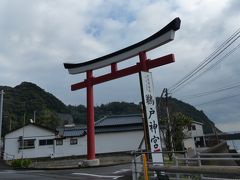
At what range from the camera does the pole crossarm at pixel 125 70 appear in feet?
48.3

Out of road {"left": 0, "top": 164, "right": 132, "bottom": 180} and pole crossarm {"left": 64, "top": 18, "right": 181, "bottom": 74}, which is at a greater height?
pole crossarm {"left": 64, "top": 18, "right": 181, "bottom": 74}

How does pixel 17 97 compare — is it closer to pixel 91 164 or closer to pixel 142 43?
pixel 91 164

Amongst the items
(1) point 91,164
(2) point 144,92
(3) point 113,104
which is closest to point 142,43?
(2) point 144,92

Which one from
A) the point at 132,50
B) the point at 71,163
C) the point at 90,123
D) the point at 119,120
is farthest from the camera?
the point at 119,120

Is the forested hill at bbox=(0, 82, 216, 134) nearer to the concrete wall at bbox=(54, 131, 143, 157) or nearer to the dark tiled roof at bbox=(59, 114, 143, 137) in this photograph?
the dark tiled roof at bbox=(59, 114, 143, 137)

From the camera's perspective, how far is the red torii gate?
48.4 ft

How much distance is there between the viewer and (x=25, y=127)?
128 feet

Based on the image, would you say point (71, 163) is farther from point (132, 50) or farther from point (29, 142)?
point (132, 50)

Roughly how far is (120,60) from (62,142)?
23.1m

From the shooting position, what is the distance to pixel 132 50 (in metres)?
17.0

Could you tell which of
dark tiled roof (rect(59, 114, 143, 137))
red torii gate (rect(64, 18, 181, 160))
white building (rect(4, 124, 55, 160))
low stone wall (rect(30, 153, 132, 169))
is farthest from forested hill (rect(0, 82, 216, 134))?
red torii gate (rect(64, 18, 181, 160))

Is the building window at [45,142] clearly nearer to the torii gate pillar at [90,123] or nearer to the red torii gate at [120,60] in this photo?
the red torii gate at [120,60]

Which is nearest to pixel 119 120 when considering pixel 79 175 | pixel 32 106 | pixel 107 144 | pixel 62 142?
pixel 107 144

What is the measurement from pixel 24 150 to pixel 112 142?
11.3 m
